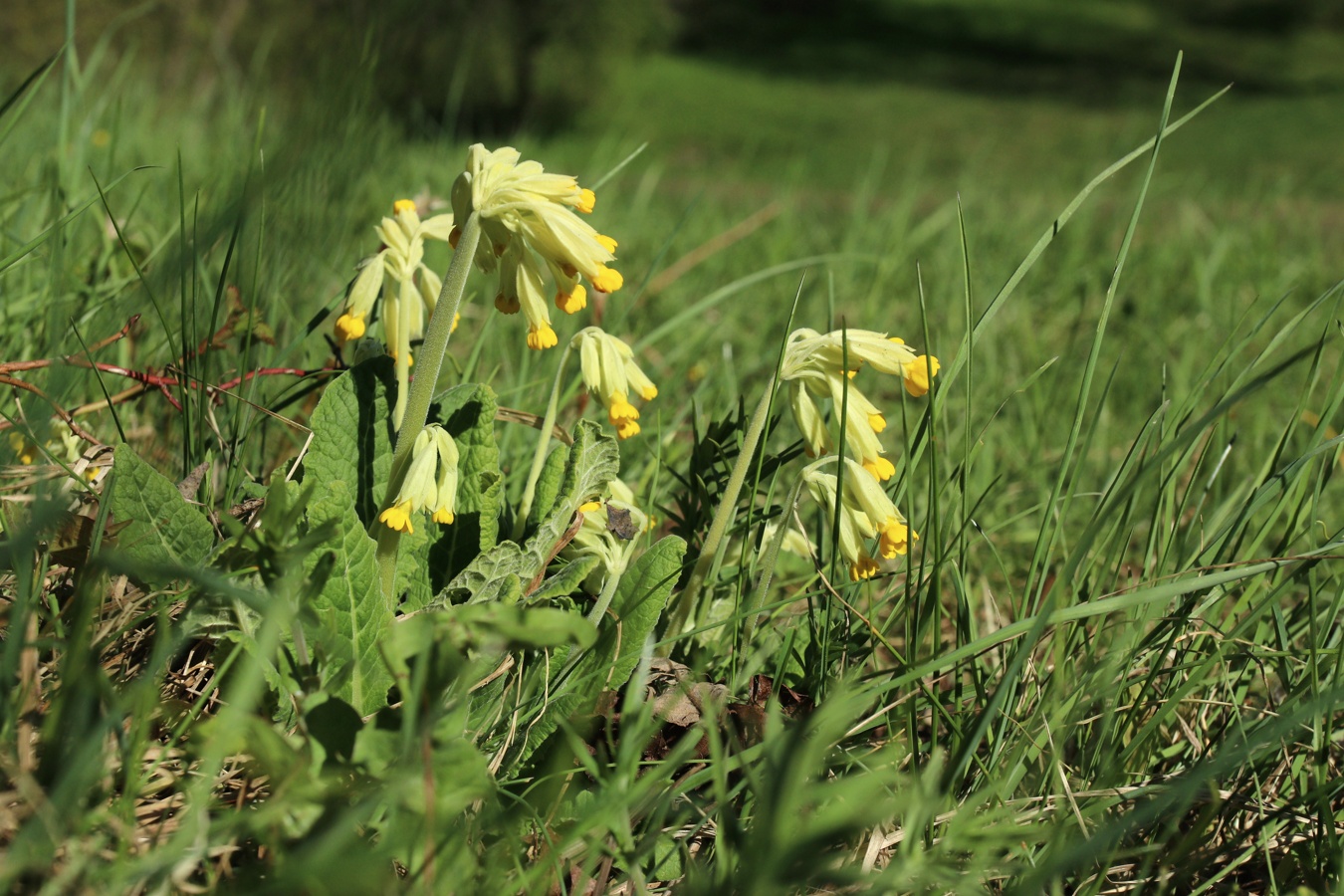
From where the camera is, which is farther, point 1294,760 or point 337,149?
point 1294,760

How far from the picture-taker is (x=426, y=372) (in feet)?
3.79

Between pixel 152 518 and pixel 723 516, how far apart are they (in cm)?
61

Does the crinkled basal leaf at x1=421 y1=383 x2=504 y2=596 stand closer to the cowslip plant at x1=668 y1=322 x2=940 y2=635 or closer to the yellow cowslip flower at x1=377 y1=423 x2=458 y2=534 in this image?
the yellow cowslip flower at x1=377 y1=423 x2=458 y2=534

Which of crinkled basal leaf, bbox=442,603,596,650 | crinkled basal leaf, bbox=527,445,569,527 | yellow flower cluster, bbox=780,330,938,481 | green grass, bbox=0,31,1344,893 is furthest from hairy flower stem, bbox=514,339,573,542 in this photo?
crinkled basal leaf, bbox=442,603,596,650

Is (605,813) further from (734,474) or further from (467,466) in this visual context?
(467,466)

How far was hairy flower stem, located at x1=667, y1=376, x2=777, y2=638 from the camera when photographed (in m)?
1.19

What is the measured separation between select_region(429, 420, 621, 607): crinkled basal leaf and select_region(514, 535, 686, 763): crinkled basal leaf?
10 cm

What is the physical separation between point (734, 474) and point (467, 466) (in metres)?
0.36

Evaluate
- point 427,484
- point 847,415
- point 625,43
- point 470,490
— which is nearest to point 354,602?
point 427,484

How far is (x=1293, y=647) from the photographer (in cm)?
139

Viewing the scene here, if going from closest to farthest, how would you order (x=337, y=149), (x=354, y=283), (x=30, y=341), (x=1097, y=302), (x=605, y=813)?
(x=605, y=813) < (x=337, y=149) < (x=354, y=283) < (x=30, y=341) < (x=1097, y=302)

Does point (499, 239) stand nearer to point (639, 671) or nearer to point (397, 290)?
point (397, 290)

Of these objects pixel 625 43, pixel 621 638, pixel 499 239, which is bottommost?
pixel 625 43

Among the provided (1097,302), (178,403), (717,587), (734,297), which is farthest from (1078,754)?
(1097,302)
